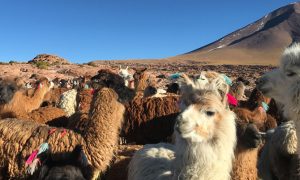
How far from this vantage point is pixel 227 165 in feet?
11.4

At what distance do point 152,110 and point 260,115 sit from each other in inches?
107

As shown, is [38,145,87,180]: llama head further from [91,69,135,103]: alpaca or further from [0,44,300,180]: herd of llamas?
[91,69,135,103]: alpaca

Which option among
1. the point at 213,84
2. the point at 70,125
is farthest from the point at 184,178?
the point at 70,125

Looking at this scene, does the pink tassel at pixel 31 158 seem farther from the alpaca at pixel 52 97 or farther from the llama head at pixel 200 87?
the alpaca at pixel 52 97

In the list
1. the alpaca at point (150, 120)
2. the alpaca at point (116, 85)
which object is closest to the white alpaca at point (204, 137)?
the alpaca at point (116, 85)

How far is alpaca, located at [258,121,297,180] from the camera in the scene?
4.64 m

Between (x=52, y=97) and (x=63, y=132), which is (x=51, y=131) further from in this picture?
(x=52, y=97)

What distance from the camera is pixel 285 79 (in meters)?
3.64

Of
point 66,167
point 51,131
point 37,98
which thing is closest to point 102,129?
point 51,131

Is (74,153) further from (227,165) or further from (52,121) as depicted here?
(52,121)

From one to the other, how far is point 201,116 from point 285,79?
89 centimetres

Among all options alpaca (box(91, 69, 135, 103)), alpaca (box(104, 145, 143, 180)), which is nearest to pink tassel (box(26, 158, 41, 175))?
alpaca (box(104, 145, 143, 180))

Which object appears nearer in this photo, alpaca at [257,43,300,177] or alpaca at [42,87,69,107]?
alpaca at [257,43,300,177]

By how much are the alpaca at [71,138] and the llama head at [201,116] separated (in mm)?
1664
